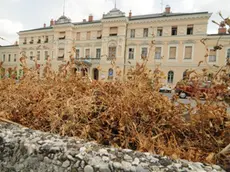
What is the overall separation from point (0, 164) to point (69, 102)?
0.74 m

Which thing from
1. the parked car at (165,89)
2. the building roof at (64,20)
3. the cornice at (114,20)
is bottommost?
the parked car at (165,89)

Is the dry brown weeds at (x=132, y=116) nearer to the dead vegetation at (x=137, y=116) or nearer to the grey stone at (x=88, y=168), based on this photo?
the dead vegetation at (x=137, y=116)

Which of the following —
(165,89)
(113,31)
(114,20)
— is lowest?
(165,89)

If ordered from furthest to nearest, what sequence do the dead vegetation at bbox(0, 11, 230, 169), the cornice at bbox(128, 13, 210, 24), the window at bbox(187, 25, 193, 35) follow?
the window at bbox(187, 25, 193, 35), the cornice at bbox(128, 13, 210, 24), the dead vegetation at bbox(0, 11, 230, 169)

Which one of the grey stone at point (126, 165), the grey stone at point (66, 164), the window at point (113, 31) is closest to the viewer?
the grey stone at point (126, 165)

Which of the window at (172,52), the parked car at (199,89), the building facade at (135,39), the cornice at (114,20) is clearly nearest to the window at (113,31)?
the building facade at (135,39)

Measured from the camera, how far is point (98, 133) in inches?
59.7

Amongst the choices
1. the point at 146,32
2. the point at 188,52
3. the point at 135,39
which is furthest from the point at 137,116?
the point at 146,32

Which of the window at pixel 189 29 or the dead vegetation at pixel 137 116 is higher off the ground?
the window at pixel 189 29

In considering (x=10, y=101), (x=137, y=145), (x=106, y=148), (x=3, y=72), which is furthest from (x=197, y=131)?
(x=3, y=72)

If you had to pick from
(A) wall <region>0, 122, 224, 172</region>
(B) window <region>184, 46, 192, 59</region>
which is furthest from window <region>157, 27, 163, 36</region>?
(A) wall <region>0, 122, 224, 172</region>

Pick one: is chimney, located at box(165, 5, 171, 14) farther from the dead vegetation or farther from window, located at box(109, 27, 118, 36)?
the dead vegetation

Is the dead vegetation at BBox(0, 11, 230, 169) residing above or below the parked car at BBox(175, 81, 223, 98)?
below

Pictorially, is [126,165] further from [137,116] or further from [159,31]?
[159,31]
